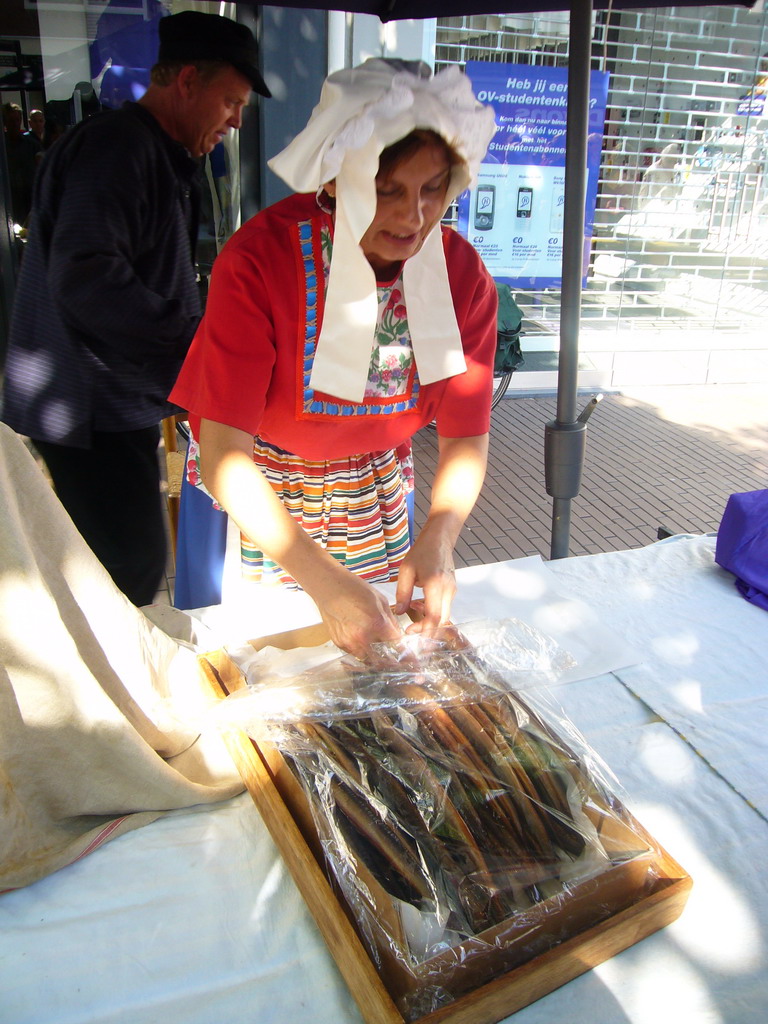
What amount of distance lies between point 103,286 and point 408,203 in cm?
98

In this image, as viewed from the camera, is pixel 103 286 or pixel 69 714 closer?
pixel 69 714

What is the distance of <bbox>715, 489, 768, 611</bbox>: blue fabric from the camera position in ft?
6.01

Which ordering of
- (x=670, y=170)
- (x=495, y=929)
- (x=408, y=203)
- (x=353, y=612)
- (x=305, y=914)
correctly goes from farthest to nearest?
1. (x=670, y=170)
2. (x=408, y=203)
3. (x=353, y=612)
4. (x=305, y=914)
5. (x=495, y=929)

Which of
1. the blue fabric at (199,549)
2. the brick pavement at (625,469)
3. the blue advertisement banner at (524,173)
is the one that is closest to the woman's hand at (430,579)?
the blue fabric at (199,549)

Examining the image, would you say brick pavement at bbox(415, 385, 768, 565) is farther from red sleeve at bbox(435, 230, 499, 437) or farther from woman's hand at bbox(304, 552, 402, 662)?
woman's hand at bbox(304, 552, 402, 662)

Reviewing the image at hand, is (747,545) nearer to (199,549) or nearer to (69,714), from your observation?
(199,549)

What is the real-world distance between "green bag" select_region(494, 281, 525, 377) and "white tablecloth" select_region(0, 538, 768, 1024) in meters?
4.36

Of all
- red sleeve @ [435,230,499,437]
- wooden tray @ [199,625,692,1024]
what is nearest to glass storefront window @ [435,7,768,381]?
red sleeve @ [435,230,499,437]

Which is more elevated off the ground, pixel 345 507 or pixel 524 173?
pixel 524 173

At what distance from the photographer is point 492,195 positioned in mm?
6156

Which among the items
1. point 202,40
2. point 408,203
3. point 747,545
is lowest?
point 747,545

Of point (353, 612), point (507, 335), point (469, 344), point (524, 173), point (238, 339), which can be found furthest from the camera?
point (524, 173)

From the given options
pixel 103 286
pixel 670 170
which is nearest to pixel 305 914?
pixel 103 286

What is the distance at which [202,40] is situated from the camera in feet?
6.98
